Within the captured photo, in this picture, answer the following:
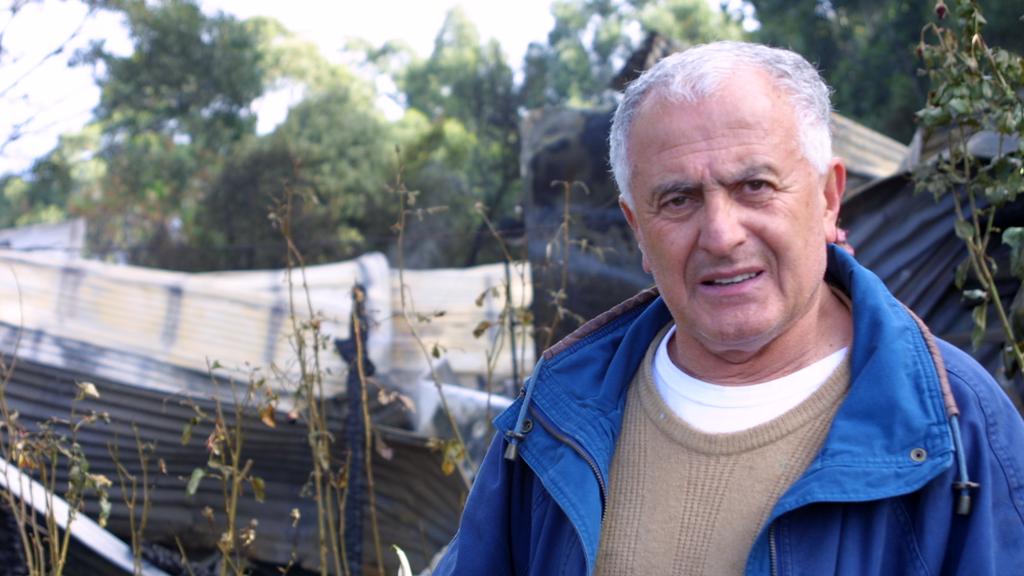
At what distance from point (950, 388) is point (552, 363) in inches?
27.7

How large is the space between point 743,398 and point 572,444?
0.28 m

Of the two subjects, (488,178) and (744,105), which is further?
(488,178)

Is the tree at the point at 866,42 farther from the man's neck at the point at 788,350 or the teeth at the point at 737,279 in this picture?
the teeth at the point at 737,279

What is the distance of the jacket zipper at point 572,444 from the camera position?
184cm

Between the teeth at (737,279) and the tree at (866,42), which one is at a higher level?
the tree at (866,42)

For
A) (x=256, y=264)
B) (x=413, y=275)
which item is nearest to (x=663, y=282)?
(x=413, y=275)

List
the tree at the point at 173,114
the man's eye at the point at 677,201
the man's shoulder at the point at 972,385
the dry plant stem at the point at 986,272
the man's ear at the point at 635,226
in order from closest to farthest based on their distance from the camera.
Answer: the man's shoulder at the point at 972,385 < the man's eye at the point at 677,201 < the man's ear at the point at 635,226 < the dry plant stem at the point at 986,272 < the tree at the point at 173,114

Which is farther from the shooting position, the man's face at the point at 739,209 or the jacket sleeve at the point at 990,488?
the man's face at the point at 739,209

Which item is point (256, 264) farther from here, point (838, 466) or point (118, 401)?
point (838, 466)

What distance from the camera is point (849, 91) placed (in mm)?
26031

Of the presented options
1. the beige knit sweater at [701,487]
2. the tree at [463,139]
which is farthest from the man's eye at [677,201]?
the tree at [463,139]

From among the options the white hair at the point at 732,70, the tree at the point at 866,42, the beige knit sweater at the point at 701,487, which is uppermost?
the tree at the point at 866,42

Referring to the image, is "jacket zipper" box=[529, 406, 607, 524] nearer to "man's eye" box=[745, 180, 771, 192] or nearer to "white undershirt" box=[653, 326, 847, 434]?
"white undershirt" box=[653, 326, 847, 434]

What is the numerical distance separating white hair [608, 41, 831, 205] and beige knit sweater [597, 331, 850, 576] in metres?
0.37
